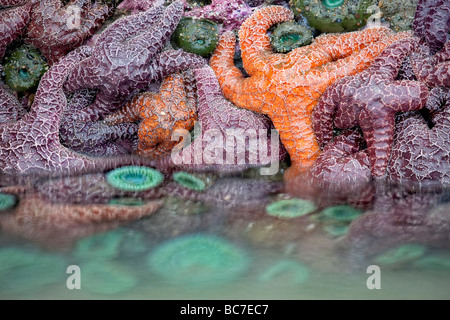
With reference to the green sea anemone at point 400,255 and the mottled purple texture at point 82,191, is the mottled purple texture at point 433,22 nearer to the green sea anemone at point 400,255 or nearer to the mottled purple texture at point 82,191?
the green sea anemone at point 400,255

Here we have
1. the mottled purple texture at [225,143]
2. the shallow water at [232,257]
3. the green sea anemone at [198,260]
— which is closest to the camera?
the shallow water at [232,257]

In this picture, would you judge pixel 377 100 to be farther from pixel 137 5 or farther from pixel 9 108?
pixel 9 108

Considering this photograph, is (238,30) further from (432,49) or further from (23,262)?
(23,262)

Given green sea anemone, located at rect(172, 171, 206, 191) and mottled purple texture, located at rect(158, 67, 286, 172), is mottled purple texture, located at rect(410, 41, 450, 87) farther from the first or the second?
green sea anemone, located at rect(172, 171, 206, 191)

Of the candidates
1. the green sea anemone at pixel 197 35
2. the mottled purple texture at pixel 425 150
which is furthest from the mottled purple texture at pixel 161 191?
the green sea anemone at pixel 197 35

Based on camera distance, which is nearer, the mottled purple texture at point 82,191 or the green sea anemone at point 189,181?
the mottled purple texture at point 82,191

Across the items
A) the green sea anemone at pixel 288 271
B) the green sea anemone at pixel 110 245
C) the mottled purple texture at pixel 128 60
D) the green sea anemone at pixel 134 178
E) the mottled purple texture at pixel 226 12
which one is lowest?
the green sea anemone at pixel 288 271
